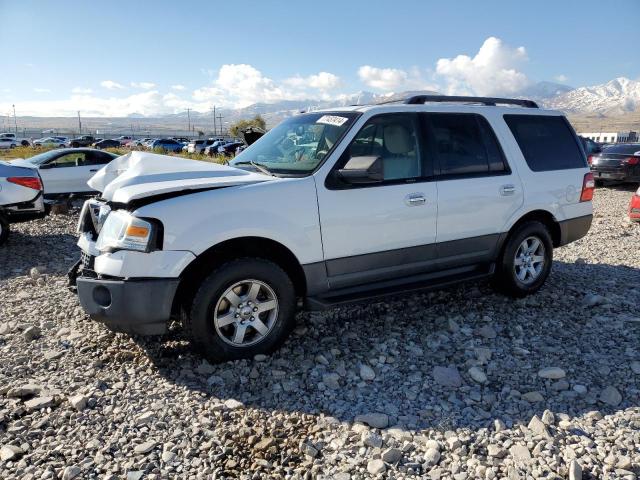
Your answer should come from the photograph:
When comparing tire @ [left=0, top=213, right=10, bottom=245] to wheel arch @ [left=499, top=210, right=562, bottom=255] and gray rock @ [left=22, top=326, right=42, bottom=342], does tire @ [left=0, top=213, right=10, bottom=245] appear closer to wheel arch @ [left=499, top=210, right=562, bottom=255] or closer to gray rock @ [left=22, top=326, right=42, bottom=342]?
gray rock @ [left=22, top=326, right=42, bottom=342]

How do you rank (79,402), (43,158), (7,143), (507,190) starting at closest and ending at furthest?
(79,402) → (507,190) → (43,158) → (7,143)

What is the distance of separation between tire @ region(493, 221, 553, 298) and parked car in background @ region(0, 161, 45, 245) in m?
7.18

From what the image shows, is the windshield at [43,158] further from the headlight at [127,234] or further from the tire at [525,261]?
the tire at [525,261]

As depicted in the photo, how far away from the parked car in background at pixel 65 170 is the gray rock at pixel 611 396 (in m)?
11.9

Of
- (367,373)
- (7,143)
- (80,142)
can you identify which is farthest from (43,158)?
(7,143)

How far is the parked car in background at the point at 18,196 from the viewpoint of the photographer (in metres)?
8.00

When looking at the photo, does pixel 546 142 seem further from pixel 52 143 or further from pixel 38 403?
pixel 52 143

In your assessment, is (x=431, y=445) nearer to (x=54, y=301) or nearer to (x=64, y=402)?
(x=64, y=402)

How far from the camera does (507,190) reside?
Answer: 16.0 feet

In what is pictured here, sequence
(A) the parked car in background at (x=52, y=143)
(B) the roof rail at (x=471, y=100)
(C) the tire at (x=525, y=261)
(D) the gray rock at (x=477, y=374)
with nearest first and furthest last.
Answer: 1. (D) the gray rock at (x=477, y=374)
2. (B) the roof rail at (x=471, y=100)
3. (C) the tire at (x=525, y=261)
4. (A) the parked car in background at (x=52, y=143)

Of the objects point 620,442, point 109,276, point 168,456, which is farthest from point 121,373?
point 620,442

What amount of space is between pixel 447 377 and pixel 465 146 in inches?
86.0

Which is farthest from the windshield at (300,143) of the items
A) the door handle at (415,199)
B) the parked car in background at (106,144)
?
the parked car in background at (106,144)

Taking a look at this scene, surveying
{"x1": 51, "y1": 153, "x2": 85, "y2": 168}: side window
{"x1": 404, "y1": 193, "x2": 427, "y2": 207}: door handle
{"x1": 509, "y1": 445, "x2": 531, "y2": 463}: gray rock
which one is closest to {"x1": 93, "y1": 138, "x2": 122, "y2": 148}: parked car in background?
{"x1": 51, "y1": 153, "x2": 85, "y2": 168}: side window
